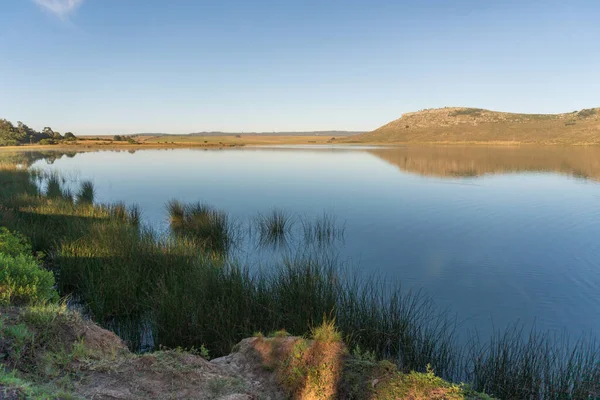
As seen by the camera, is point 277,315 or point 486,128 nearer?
point 277,315

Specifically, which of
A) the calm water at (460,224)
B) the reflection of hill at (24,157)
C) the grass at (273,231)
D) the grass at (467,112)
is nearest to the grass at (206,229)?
the grass at (273,231)

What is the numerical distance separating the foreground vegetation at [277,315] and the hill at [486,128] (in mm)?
96540

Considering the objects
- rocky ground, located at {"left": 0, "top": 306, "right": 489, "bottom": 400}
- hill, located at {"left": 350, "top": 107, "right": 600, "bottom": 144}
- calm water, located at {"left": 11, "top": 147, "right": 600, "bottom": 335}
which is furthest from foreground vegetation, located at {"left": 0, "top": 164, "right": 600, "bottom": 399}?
hill, located at {"left": 350, "top": 107, "right": 600, "bottom": 144}

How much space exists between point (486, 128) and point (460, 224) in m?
116

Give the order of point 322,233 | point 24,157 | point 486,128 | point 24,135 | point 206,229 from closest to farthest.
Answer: point 206,229
point 322,233
point 24,157
point 24,135
point 486,128

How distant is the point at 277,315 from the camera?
5.53 metres

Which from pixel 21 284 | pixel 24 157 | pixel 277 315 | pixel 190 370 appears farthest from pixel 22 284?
pixel 24 157

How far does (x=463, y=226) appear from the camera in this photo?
14094mm

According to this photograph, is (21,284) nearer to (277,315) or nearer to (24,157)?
(277,315)

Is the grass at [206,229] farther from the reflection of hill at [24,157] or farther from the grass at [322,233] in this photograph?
the reflection of hill at [24,157]

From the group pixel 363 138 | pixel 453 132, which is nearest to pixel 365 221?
pixel 453 132

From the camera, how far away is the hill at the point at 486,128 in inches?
3694

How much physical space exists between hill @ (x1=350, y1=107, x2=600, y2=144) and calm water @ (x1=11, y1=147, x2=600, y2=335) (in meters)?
76.4

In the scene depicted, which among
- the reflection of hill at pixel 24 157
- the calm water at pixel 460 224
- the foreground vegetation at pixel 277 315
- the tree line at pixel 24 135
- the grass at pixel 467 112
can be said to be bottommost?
the calm water at pixel 460 224
